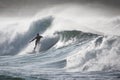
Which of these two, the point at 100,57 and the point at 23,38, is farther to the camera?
the point at 23,38

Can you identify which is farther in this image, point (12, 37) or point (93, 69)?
point (12, 37)

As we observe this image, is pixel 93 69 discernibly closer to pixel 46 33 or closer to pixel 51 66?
pixel 51 66

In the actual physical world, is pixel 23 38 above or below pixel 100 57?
above

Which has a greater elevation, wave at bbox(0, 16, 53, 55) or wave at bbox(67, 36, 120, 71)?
wave at bbox(0, 16, 53, 55)

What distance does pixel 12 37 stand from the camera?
42.4m

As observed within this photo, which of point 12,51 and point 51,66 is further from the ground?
point 12,51

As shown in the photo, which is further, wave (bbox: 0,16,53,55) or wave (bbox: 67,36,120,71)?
wave (bbox: 0,16,53,55)

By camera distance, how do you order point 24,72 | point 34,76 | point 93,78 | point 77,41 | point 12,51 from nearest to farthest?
point 93,78 → point 34,76 → point 24,72 → point 77,41 → point 12,51

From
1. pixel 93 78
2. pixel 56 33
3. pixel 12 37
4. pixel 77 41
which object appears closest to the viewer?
pixel 93 78

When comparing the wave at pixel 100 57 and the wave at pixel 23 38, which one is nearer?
the wave at pixel 100 57

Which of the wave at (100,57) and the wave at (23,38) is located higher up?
the wave at (23,38)

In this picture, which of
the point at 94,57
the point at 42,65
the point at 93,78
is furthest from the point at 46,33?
the point at 93,78

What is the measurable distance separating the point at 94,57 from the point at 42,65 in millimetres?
3815

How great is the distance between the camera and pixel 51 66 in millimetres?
21438
